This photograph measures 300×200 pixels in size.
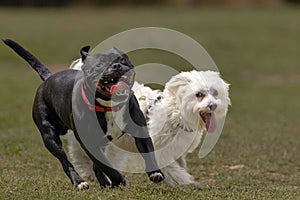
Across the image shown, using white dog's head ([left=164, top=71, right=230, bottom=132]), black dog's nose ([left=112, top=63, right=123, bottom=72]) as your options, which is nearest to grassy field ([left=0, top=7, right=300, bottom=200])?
white dog's head ([left=164, top=71, right=230, bottom=132])

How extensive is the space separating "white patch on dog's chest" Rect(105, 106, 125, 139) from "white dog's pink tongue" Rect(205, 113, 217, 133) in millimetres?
1399

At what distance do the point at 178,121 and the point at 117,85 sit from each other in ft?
5.86

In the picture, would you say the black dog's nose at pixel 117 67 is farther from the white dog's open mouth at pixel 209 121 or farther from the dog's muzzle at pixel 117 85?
the white dog's open mouth at pixel 209 121

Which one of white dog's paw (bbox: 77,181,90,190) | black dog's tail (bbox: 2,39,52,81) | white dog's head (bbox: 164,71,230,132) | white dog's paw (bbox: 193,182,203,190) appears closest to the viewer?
white dog's paw (bbox: 77,181,90,190)

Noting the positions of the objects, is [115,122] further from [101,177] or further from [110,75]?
[101,177]

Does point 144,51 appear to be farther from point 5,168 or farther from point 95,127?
point 95,127

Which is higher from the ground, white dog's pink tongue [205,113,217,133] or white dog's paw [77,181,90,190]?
white dog's pink tongue [205,113,217,133]

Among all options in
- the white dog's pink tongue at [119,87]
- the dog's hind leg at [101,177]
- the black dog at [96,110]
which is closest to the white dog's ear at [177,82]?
the black dog at [96,110]

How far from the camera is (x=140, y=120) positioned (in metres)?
6.61

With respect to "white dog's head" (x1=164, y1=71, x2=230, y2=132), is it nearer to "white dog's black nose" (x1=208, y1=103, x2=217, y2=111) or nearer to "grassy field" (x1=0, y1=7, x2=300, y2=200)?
"white dog's black nose" (x1=208, y1=103, x2=217, y2=111)

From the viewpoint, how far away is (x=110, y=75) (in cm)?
612

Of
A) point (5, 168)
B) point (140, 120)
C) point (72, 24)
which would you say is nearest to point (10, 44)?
point (5, 168)

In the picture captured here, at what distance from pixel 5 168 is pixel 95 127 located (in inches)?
102

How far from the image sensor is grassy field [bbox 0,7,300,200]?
7039mm
